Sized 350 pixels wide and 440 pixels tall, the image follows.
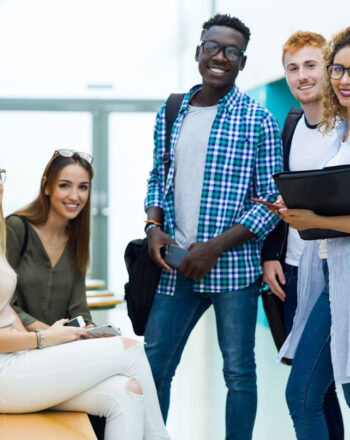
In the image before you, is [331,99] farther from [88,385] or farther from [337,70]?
[88,385]

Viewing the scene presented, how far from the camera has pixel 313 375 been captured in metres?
2.34

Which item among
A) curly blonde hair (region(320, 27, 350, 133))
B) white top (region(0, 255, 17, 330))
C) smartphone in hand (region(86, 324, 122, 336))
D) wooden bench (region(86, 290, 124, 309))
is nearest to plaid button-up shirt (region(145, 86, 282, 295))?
smartphone in hand (region(86, 324, 122, 336))

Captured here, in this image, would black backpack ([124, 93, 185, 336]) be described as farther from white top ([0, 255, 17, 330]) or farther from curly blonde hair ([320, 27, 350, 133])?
curly blonde hair ([320, 27, 350, 133])

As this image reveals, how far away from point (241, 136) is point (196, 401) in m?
2.30

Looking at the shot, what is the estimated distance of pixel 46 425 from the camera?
2311 mm

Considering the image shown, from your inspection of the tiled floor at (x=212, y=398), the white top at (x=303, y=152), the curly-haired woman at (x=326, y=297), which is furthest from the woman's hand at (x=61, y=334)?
the tiled floor at (x=212, y=398)

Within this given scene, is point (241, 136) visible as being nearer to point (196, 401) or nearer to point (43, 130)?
point (196, 401)

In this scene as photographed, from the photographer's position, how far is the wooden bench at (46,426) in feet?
7.22

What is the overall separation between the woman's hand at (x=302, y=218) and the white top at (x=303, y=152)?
1.71 feet

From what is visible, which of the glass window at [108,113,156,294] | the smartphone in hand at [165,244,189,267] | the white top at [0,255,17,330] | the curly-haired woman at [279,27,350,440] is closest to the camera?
the curly-haired woman at [279,27,350,440]

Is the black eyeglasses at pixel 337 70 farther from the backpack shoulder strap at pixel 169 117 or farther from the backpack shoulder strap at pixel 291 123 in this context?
the backpack shoulder strap at pixel 169 117

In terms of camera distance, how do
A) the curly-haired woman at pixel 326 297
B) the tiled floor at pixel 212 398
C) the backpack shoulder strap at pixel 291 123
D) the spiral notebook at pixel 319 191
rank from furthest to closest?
the tiled floor at pixel 212 398 < the backpack shoulder strap at pixel 291 123 < the curly-haired woman at pixel 326 297 < the spiral notebook at pixel 319 191

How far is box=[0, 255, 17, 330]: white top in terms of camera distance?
2.47m

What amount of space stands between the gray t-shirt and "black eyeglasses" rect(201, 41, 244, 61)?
9.0 inches
